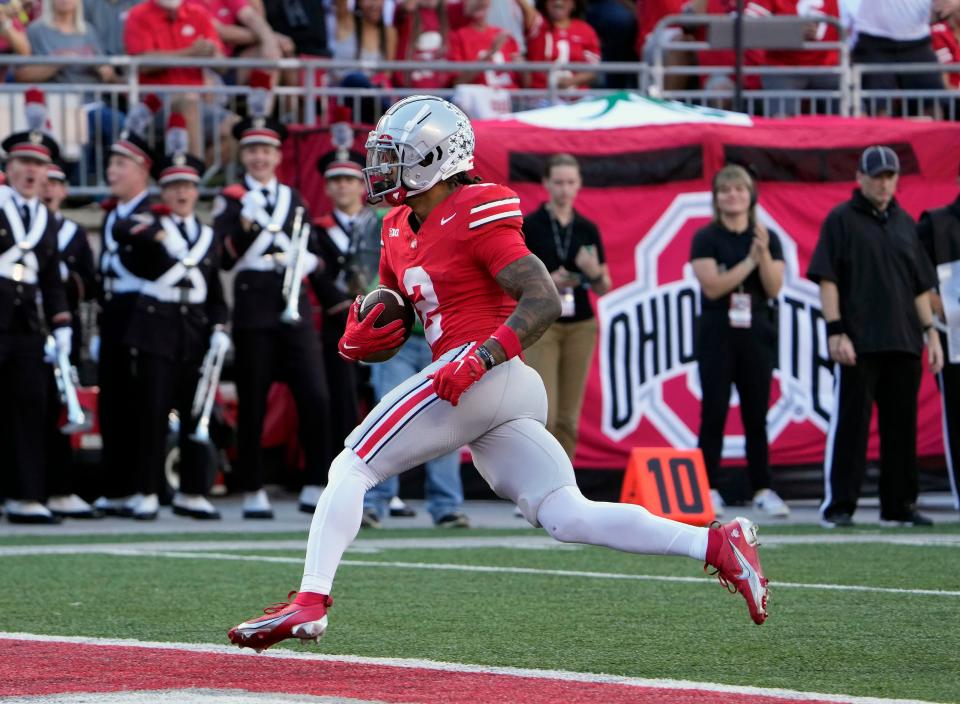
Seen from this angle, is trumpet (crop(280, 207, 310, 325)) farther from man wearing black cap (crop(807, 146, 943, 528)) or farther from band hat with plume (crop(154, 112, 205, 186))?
man wearing black cap (crop(807, 146, 943, 528))

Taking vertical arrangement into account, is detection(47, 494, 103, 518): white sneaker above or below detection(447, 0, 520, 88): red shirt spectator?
below

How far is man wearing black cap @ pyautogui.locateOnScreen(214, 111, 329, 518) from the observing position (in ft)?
38.9

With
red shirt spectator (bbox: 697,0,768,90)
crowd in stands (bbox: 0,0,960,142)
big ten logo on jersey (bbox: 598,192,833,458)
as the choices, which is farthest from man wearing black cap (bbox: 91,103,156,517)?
red shirt spectator (bbox: 697,0,768,90)

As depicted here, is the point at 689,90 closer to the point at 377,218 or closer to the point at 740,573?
the point at 377,218

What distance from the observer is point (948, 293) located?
11398 mm

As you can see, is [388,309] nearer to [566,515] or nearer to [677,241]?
[566,515]

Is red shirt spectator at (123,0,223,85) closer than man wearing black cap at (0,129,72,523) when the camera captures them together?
No

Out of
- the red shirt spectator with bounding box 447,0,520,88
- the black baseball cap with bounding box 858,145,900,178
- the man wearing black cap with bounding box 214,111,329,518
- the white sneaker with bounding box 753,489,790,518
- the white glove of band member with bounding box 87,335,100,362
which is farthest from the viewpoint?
the red shirt spectator with bounding box 447,0,520,88

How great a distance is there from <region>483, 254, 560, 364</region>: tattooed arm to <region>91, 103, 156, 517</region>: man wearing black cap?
244 inches

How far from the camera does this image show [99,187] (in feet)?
45.5

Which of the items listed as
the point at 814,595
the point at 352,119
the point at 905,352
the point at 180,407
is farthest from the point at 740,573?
the point at 352,119

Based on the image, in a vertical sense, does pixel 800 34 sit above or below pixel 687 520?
above

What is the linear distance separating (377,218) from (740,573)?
5892mm

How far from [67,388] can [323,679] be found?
6448 millimetres
